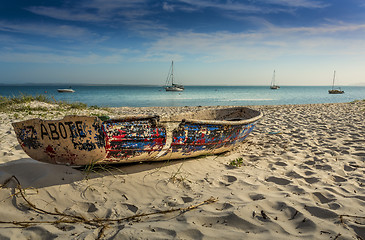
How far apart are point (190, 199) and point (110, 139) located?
4.45 ft

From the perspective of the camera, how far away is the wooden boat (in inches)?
111

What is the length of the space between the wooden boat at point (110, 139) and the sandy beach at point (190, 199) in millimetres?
317

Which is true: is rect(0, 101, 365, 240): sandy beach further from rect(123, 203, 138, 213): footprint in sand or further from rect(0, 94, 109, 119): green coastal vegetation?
rect(0, 94, 109, 119): green coastal vegetation

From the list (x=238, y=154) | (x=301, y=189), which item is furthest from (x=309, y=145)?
(x=301, y=189)

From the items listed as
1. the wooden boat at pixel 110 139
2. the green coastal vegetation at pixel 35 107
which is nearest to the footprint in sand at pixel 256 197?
the wooden boat at pixel 110 139

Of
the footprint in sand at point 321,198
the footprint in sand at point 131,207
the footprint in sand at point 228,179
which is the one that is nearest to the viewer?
the footprint in sand at point 131,207

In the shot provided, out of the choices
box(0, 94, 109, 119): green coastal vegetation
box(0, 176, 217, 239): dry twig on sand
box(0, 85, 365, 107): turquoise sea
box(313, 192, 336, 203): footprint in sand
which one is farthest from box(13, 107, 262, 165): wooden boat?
box(0, 85, 365, 107): turquoise sea

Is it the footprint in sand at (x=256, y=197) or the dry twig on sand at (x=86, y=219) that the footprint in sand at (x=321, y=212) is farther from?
the dry twig on sand at (x=86, y=219)

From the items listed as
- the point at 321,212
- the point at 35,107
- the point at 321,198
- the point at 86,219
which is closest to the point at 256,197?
the point at 321,212

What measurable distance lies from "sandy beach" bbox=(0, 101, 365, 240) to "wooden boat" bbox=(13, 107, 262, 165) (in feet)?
1.04

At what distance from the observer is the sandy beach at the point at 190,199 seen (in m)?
2.04

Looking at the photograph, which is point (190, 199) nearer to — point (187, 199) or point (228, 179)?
point (187, 199)

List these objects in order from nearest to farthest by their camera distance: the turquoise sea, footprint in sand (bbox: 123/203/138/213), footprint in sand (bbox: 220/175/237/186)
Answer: footprint in sand (bbox: 123/203/138/213) < footprint in sand (bbox: 220/175/237/186) < the turquoise sea

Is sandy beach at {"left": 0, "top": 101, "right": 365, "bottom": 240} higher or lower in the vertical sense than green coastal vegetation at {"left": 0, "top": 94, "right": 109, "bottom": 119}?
lower
